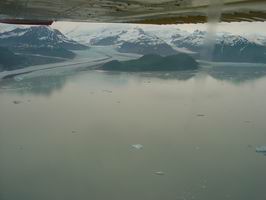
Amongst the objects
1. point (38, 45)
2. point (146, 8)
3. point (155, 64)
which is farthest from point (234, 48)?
point (146, 8)

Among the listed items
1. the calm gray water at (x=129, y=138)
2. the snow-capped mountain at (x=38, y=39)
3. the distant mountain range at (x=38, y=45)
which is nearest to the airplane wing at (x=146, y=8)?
the calm gray water at (x=129, y=138)

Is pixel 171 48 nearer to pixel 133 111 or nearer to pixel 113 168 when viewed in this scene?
pixel 133 111

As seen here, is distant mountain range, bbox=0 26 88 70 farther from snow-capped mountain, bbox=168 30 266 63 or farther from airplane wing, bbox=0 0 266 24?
airplane wing, bbox=0 0 266 24

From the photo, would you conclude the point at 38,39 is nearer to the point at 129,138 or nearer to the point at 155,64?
the point at 155,64

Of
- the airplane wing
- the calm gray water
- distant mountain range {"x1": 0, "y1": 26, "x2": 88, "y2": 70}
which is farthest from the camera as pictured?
distant mountain range {"x1": 0, "y1": 26, "x2": 88, "y2": 70}

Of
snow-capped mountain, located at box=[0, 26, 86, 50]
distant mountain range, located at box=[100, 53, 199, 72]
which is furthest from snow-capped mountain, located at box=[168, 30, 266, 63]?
snow-capped mountain, located at box=[0, 26, 86, 50]

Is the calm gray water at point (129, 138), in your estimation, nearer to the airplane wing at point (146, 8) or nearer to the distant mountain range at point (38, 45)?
the airplane wing at point (146, 8)

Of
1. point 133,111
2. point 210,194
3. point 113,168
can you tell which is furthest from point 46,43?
point 210,194
